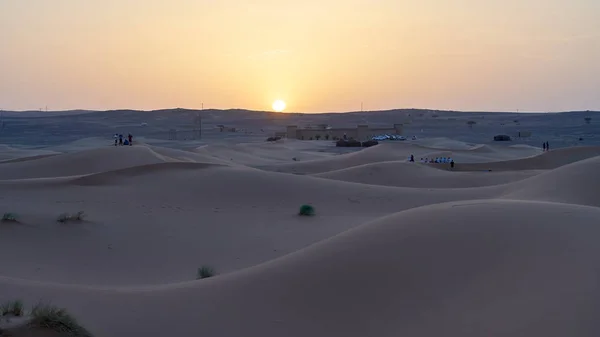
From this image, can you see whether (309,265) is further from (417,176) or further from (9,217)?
(417,176)

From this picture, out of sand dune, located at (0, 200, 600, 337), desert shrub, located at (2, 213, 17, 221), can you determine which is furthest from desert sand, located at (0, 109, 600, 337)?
desert shrub, located at (2, 213, 17, 221)

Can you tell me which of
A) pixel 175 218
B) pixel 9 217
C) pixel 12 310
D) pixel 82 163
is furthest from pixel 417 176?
pixel 12 310

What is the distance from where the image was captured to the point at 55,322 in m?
6.40

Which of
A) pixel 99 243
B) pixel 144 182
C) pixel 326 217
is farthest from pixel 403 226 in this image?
pixel 144 182

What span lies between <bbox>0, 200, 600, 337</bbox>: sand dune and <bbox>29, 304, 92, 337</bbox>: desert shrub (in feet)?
1.83

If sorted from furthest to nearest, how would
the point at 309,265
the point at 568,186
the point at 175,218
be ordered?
the point at 568,186 < the point at 175,218 < the point at 309,265

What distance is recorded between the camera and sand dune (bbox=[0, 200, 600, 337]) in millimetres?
7398

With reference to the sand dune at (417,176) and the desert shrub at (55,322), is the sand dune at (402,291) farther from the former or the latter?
the sand dune at (417,176)

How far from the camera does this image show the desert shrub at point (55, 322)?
636 cm

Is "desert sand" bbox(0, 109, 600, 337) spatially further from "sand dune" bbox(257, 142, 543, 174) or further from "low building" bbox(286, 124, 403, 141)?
"low building" bbox(286, 124, 403, 141)

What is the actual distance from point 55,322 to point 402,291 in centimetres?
395

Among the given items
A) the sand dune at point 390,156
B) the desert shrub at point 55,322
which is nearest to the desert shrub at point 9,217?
the desert shrub at point 55,322

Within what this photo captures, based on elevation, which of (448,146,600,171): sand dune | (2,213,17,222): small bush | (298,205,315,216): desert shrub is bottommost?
(298,205,315,216): desert shrub

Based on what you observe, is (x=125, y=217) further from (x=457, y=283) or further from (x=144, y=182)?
(x=457, y=283)
